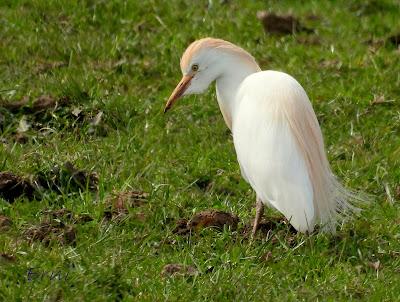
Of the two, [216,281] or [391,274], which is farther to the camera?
[391,274]

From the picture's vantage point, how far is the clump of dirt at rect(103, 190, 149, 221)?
7071 millimetres

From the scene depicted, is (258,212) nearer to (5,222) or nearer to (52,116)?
(5,222)

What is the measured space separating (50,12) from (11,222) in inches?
153

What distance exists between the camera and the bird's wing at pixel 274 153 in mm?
6840

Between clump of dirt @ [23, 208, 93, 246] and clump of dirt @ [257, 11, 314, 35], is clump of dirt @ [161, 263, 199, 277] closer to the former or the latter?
clump of dirt @ [23, 208, 93, 246]

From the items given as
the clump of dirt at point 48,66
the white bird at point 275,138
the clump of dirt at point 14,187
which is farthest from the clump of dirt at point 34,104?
the white bird at point 275,138

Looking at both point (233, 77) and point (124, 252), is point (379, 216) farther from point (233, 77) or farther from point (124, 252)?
point (124, 252)

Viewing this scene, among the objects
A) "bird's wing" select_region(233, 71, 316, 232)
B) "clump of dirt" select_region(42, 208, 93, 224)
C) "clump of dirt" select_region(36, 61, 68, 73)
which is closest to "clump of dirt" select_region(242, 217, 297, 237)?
"bird's wing" select_region(233, 71, 316, 232)

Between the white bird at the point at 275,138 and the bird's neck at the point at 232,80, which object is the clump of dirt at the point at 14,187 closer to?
the white bird at the point at 275,138

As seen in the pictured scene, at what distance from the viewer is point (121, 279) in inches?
235

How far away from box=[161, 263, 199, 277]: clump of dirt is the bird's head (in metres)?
1.48

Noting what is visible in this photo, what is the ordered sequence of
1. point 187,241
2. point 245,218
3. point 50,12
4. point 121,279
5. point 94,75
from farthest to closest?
point 50,12 → point 94,75 → point 245,218 → point 187,241 → point 121,279

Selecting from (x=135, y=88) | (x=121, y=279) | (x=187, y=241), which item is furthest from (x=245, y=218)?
(x=135, y=88)

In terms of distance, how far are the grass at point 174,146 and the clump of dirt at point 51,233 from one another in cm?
7
